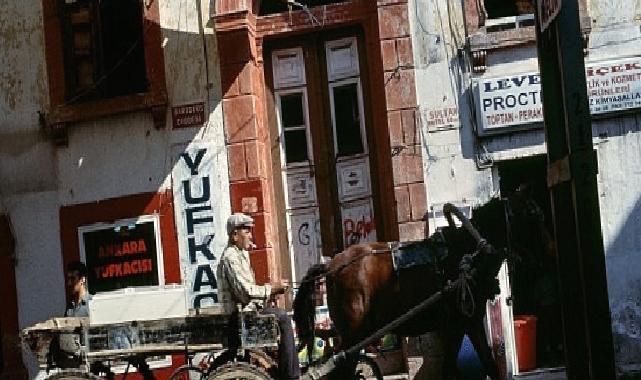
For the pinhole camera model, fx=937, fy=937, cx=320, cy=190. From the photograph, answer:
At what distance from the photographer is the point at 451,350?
29.0 ft

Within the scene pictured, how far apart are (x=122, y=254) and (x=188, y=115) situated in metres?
2.18

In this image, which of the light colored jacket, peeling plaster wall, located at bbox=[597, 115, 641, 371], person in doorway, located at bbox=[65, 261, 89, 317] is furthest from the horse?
peeling plaster wall, located at bbox=[597, 115, 641, 371]

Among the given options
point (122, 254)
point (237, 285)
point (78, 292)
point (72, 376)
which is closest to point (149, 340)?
point (72, 376)

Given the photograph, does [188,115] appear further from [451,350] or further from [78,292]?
[451,350]

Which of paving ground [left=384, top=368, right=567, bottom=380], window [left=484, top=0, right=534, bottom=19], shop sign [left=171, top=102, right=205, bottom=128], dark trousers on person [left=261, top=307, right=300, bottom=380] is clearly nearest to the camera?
dark trousers on person [left=261, top=307, right=300, bottom=380]

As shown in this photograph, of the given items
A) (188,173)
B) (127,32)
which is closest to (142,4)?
(127,32)

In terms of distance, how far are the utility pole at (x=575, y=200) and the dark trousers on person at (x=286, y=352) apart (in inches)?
A: 179

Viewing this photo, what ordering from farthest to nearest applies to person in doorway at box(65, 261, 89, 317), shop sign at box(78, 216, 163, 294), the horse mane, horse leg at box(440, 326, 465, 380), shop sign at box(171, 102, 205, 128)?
shop sign at box(78, 216, 163, 294) → shop sign at box(171, 102, 205, 128) → person in doorway at box(65, 261, 89, 317) → the horse mane → horse leg at box(440, 326, 465, 380)

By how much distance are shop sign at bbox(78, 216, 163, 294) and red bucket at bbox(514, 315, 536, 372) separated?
4.88 metres

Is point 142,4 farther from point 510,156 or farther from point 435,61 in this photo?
point 510,156

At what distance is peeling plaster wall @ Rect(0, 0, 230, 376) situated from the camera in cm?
1295

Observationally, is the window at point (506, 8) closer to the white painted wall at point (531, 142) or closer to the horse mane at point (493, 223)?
the white painted wall at point (531, 142)

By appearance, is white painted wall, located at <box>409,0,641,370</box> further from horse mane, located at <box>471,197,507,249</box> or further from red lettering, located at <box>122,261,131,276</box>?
red lettering, located at <box>122,261,131,276</box>

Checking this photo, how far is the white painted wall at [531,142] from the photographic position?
1167cm
